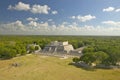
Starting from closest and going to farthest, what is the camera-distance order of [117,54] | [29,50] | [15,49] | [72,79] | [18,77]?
1. [72,79]
2. [18,77]
3. [117,54]
4. [15,49]
5. [29,50]

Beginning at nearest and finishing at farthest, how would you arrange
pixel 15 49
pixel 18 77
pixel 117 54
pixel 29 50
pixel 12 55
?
pixel 18 77
pixel 117 54
pixel 12 55
pixel 15 49
pixel 29 50

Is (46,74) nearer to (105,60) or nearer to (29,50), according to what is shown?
(105,60)

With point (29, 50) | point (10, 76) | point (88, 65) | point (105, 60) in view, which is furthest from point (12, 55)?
point (105, 60)

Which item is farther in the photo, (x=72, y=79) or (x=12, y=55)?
(x=12, y=55)

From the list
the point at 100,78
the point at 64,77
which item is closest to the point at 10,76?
the point at 64,77

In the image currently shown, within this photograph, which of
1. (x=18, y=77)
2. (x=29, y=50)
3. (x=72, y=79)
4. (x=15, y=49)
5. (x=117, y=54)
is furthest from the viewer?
(x=29, y=50)

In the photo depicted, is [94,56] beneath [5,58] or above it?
above

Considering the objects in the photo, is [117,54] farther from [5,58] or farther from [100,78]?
[5,58]

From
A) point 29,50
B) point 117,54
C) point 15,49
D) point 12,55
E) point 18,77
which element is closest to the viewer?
point 18,77

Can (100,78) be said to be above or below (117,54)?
below
